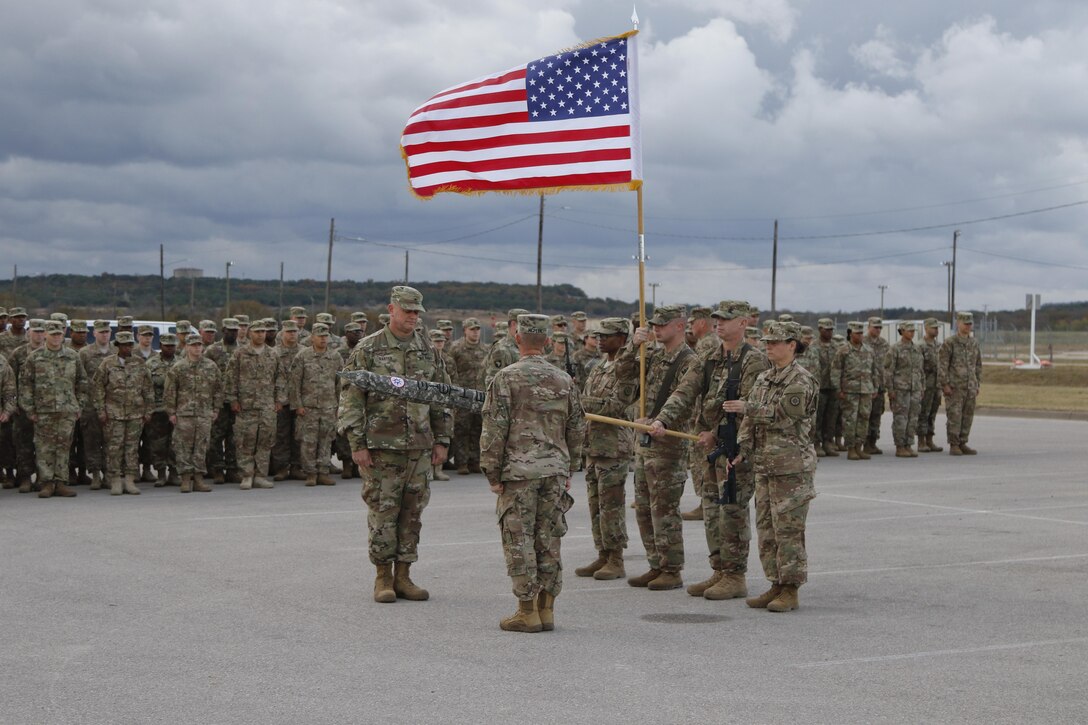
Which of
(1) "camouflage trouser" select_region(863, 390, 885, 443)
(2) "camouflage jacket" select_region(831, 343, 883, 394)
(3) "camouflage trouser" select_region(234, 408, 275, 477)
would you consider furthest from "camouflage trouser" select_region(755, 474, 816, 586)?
(1) "camouflage trouser" select_region(863, 390, 885, 443)

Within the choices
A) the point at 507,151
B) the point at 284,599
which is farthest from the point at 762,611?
the point at 507,151

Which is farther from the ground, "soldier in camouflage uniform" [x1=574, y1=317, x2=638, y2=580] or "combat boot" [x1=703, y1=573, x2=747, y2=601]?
"soldier in camouflage uniform" [x1=574, y1=317, x2=638, y2=580]

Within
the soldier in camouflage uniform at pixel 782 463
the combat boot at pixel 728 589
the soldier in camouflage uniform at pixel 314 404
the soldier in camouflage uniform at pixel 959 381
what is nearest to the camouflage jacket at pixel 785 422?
the soldier in camouflage uniform at pixel 782 463

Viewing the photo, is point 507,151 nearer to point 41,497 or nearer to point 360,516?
point 360,516

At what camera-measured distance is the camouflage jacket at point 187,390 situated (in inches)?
626

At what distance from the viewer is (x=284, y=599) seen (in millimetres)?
8859

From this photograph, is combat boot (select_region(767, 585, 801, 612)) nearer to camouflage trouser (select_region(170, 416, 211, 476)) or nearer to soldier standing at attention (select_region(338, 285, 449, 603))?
soldier standing at attention (select_region(338, 285, 449, 603))

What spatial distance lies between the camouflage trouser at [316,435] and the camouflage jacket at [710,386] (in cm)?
852

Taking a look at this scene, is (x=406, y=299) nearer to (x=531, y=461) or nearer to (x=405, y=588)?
(x=531, y=461)

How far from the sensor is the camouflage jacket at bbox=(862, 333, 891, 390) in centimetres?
2078

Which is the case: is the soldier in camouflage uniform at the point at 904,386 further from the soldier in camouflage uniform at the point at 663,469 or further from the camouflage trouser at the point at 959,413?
the soldier in camouflage uniform at the point at 663,469

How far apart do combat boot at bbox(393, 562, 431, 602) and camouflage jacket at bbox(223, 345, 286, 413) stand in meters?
7.90

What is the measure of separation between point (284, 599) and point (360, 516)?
457 cm

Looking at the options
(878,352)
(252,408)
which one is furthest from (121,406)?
(878,352)
